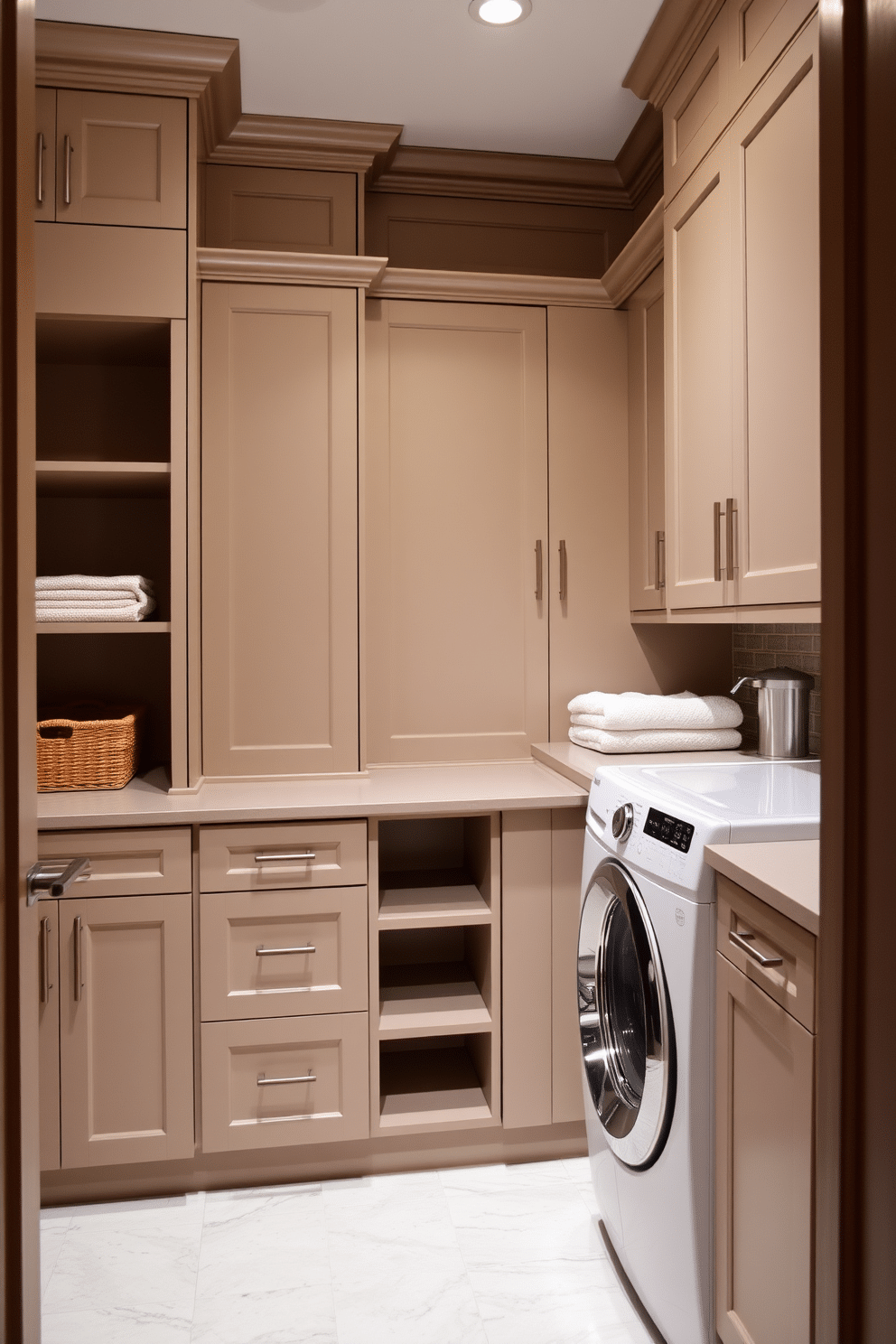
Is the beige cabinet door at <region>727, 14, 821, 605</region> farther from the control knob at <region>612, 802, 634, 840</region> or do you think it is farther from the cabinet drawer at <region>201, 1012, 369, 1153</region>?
the cabinet drawer at <region>201, 1012, 369, 1153</region>

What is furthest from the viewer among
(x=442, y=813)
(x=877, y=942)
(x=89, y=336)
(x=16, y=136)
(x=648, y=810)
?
(x=89, y=336)

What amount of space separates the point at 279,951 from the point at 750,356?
165 centimetres

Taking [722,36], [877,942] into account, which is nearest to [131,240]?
[722,36]

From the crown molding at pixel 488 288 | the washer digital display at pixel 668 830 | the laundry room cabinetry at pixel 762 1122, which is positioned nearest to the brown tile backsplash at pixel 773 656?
the washer digital display at pixel 668 830

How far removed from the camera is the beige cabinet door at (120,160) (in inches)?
85.4

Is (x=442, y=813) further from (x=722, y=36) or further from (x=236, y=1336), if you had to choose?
(x=722, y=36)

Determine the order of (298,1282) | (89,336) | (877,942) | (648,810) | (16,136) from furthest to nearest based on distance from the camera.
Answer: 1. (89,336)
2. (298,1282)
3. (648,810)
4. (16,136)
5. (877,942)

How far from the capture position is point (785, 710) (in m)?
2.14

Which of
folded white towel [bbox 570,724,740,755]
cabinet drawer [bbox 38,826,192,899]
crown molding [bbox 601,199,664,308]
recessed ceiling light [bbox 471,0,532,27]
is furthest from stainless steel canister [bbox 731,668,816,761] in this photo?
recessed ceiling light [bbox 471,0,532,27]

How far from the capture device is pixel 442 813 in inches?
83.3

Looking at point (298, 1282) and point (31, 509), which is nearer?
point (31, 509)

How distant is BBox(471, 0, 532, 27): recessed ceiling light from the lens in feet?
6.52

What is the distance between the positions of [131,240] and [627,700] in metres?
1.70

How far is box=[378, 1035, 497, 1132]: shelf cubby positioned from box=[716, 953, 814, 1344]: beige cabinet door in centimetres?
90
